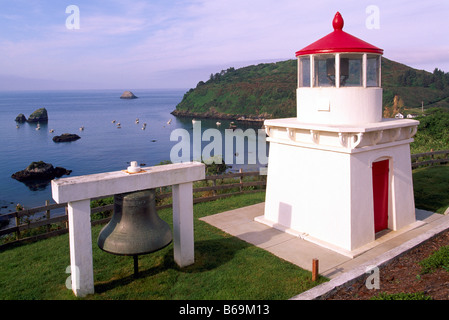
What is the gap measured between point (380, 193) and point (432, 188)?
588 centimetres

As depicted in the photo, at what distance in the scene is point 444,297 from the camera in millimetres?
4734

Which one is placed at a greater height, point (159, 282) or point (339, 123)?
point (339, 123)

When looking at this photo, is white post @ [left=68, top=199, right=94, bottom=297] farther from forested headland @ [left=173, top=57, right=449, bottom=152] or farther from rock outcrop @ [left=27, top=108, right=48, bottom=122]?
rock outcrop @ [left=27, top=108, right=48, bottom=122]

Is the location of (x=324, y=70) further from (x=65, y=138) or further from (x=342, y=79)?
(x=65, y=138)

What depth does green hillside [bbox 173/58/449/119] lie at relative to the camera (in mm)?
68062

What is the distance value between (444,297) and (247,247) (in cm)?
419

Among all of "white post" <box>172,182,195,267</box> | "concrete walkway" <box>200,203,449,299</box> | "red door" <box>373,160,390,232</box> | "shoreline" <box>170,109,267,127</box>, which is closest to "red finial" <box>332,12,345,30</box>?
"red door" <box>373,160,390,232</box>

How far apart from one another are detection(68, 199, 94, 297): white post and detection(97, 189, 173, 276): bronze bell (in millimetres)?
350

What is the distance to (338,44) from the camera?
8070 millimetres

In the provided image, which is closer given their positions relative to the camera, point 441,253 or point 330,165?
point 441,253

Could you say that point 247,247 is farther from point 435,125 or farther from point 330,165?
point 435,125

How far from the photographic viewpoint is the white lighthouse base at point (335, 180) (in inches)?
303

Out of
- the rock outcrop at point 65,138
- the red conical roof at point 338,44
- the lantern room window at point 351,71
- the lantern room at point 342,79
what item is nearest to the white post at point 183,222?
the lantern room at point 342,79

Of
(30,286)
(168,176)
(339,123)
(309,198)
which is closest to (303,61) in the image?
(339,123)
